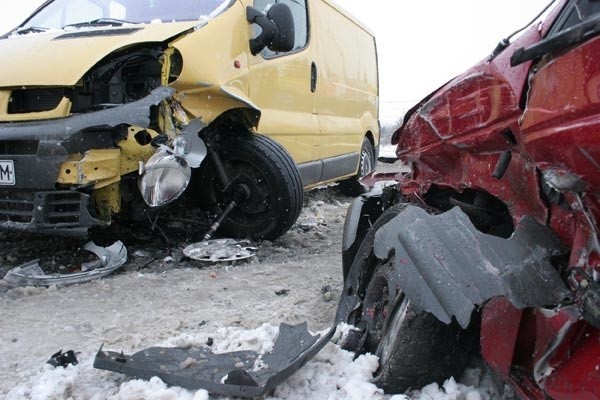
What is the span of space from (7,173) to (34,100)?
0.53 meters

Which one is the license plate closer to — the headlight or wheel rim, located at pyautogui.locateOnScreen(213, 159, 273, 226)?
the headlight

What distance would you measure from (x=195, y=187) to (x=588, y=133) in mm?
3502

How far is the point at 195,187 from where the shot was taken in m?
4.29

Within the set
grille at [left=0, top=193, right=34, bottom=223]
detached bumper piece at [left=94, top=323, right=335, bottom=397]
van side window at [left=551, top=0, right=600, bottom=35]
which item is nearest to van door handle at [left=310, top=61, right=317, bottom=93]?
grille at [left=0, top=193, right=34, bottom=223]

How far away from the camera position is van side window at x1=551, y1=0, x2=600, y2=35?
1.26m

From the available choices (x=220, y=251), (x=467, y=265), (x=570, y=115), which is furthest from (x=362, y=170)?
(x=570, y=115)

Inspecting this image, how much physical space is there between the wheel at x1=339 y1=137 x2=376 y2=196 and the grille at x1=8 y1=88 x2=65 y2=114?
181 inches

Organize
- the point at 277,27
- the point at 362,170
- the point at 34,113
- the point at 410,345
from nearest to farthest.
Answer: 1. the point at 410,345
2. the point at 34,113
3. the point at 277,27
4. the point at 362,170

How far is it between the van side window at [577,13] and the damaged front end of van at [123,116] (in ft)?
7.99

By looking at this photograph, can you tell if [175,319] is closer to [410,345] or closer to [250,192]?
[410,345]

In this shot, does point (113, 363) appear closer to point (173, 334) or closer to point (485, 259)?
point (173, 334)

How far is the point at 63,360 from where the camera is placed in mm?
2160

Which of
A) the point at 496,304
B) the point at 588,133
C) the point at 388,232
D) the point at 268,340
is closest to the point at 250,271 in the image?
the point at 268,340

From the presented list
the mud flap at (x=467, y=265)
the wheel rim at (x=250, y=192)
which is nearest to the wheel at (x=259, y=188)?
the wheel rim at (x=250, y=192)
